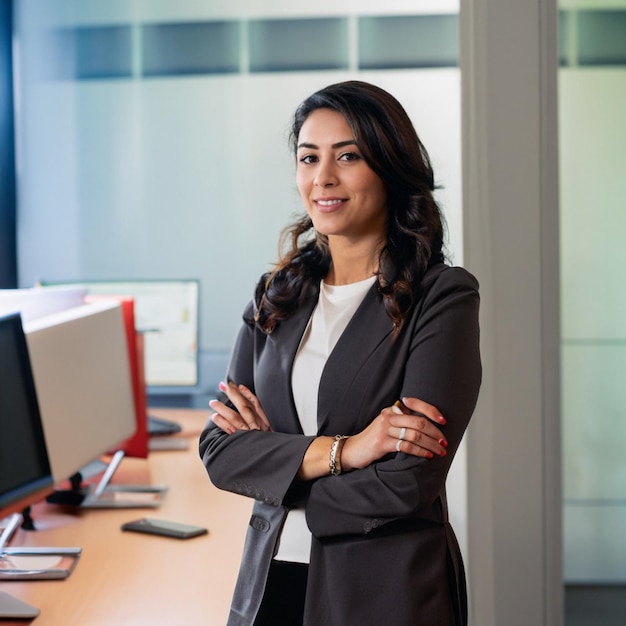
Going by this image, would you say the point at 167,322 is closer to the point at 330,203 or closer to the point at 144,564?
the point at 144,564

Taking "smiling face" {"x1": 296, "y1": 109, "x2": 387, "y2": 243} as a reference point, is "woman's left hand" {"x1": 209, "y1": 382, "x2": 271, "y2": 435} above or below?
below

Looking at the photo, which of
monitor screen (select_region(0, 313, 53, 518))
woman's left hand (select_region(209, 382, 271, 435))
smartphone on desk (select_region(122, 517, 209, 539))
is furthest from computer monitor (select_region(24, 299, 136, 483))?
woman's left hand (select_region(209, 382, 271, 435))

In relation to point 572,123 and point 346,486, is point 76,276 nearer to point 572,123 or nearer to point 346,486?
point 572,123

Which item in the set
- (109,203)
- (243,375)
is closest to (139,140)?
(109,203)

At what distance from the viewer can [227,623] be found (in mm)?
1691

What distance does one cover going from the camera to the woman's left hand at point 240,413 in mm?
1795

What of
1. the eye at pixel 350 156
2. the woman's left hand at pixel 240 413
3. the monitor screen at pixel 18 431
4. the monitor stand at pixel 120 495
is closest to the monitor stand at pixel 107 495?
the monitor stand at pixel 120 495

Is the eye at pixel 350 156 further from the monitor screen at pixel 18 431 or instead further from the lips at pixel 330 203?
the monitor screen at pixel 18 431

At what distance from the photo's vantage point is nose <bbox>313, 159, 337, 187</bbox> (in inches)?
66.6

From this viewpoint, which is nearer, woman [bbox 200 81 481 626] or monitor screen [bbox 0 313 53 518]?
woman [bbox 200 81 481 626]

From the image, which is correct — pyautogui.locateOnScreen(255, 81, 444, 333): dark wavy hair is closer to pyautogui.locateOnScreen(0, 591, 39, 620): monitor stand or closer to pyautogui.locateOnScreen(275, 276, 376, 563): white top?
pyautogui.locateOnScreen(275, 276, 376, 563): white top

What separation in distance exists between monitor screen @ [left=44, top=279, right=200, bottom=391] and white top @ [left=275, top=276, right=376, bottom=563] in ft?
7.87

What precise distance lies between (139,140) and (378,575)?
321 cm

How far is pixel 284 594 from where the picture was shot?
161cm
